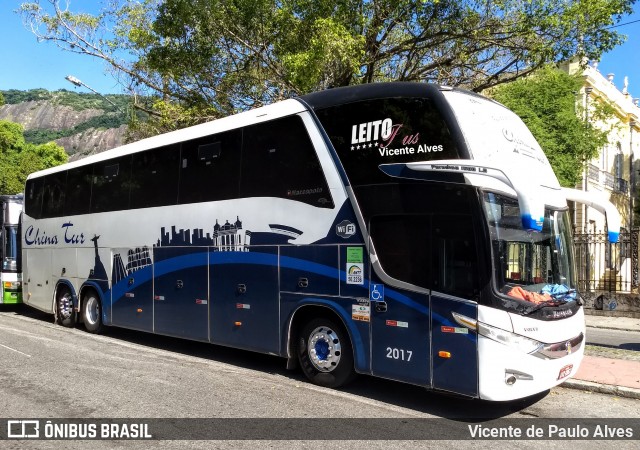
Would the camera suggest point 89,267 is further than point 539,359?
Yes

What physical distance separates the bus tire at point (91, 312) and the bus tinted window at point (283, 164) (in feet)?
18.5

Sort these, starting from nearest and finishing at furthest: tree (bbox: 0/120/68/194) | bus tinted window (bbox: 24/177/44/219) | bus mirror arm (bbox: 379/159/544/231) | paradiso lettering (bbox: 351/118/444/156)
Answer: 1. bus mirror arm (bbox: 379/159/544/231)
2. paradiso lettering (bbox: 351/118/444/156)
3. bus tinted window (bbox: 24/177/44/219)
4. tree (bbox: 0/120/68/194)

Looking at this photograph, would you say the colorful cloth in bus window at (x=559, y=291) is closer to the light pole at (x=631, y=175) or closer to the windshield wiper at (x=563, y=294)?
the windshield wiper at (x=563, y=294)

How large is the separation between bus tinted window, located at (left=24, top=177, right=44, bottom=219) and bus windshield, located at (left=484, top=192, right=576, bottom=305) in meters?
11.9

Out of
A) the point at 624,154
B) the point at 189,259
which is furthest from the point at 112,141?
the point at 189,259

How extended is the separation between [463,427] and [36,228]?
12.2m

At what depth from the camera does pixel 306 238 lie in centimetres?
752

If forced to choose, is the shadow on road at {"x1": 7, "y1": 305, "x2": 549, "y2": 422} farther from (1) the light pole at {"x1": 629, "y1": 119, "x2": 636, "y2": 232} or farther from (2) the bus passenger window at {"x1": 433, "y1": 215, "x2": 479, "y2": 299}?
(1) the light pole at {"x1": 629, "y1": 119, "x2": 636, "y2": 232}

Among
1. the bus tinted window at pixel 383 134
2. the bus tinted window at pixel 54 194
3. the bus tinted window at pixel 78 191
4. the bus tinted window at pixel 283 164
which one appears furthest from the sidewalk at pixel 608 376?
the bus tinted window at pixel 54 194

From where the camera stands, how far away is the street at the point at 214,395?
6.23 meters

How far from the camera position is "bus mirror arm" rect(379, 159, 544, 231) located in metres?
5.24

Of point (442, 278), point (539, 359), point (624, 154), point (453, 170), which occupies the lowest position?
point (539, 359)

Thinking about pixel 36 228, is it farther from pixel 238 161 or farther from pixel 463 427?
pixel 463 427

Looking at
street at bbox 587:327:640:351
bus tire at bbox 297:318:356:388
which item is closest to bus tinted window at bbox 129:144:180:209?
bus tire at bbox 297:318:356:388
